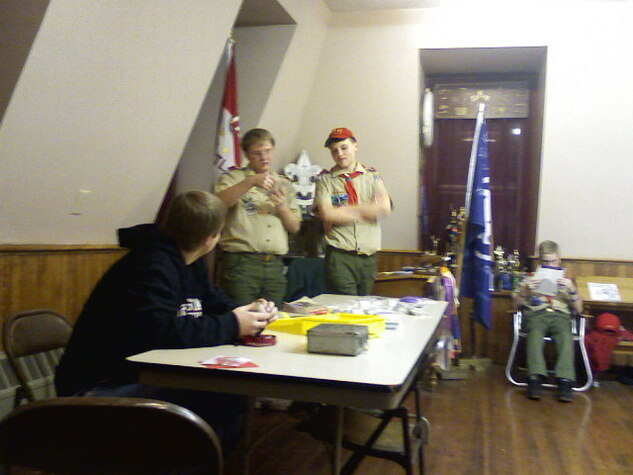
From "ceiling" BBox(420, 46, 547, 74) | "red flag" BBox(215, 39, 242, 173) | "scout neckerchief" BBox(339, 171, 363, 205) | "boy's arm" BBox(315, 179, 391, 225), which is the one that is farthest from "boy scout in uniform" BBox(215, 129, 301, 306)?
"ceiling" BBox(420, 46, 547, 74)

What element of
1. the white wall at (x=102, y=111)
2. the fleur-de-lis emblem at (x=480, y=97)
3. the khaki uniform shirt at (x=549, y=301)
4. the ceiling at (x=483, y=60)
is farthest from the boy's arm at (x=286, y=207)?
the fleur-de-lis emblem at (x=480, y=97)

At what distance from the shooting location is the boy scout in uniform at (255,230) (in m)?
2.99

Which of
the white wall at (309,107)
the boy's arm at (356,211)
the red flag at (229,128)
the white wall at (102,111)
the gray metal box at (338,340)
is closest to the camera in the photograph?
the gray metal box at (338,340)

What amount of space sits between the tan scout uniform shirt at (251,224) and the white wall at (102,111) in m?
0.52

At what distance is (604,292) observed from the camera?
4355 millimetres

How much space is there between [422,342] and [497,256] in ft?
11.0

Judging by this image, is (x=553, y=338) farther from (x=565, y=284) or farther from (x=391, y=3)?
(x=391, y=3)

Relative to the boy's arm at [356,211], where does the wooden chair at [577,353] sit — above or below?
below

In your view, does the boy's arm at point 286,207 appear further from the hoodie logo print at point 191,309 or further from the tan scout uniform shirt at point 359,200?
the hoodie logo print at point 191,309

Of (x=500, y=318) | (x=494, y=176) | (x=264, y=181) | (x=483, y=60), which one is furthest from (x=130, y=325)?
(x=494, y=176)

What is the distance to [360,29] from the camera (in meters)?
4.75

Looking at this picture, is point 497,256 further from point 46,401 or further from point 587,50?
point 46,401

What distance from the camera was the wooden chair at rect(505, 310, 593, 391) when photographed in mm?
4082

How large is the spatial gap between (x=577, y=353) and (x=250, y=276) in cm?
266
